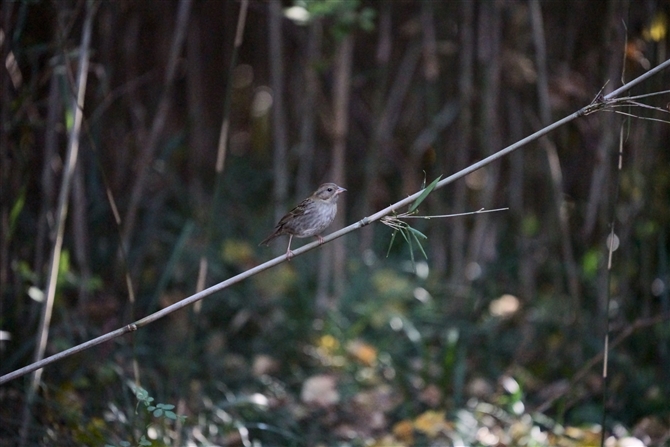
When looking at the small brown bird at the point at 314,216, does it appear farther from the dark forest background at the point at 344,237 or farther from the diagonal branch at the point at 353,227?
the diagonal branch at the point at 353,227

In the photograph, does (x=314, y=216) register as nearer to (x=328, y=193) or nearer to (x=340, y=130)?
(x=328, y=193)

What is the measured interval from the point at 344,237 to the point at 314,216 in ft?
7.11

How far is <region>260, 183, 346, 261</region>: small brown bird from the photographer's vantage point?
3779mm

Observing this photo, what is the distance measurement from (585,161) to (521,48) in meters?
1.14

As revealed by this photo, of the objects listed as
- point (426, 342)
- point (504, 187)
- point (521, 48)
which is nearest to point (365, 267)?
point (426, 342)

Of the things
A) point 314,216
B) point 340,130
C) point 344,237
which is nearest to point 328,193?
point 314,216

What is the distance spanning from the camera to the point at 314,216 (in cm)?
379

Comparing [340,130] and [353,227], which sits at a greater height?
[353,227]

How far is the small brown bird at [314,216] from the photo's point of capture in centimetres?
378

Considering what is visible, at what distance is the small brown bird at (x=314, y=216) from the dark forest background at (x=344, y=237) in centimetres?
41

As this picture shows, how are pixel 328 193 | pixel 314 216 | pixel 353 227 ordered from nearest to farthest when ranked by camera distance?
pixel 353 227, pixel 314 216, pixel 328 193

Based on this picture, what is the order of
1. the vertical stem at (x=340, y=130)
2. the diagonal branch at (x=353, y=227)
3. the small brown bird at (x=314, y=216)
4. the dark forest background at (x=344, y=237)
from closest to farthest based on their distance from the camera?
the diagonal branch at (x=353, y=227) < the small brown bird at (x=314, y=216) < the dark forest background at (x=344, y=237) < the vertical stem at (x=340, y=130)

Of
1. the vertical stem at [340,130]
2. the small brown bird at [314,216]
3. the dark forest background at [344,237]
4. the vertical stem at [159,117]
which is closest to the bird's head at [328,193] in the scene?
the small brown bird at [314,216]

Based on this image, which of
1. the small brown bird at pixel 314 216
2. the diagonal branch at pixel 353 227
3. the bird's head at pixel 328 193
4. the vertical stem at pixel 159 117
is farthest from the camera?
the vertical stem at pixel 159 117
